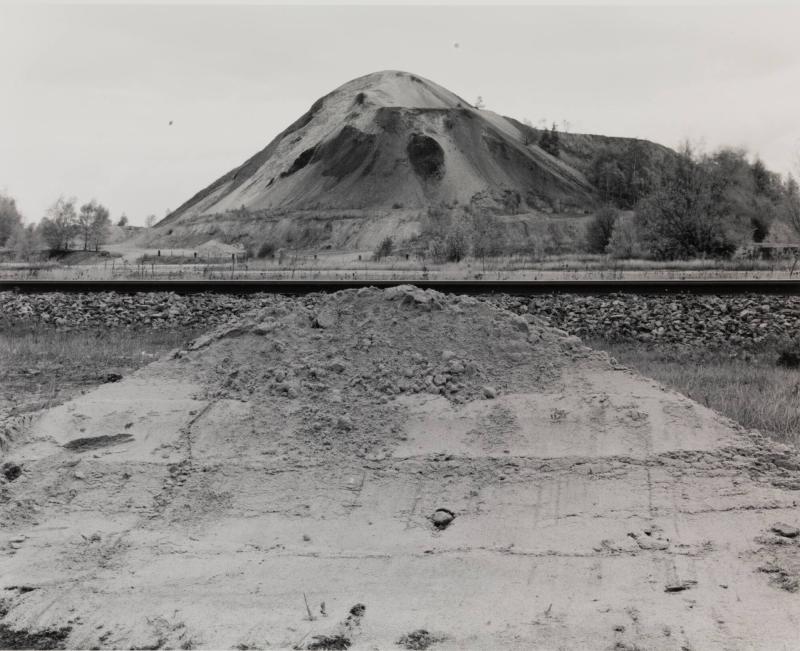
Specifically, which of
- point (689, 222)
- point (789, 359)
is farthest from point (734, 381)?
point (689, 222)

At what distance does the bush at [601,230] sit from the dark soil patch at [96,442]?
1392 inches

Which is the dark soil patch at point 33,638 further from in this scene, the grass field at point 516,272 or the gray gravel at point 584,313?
the grass field at point 516,272

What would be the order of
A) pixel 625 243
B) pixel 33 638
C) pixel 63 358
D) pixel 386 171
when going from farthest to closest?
pixel 386 171 < pixel 625 243 < pixel 63 358 < pixel 33 638

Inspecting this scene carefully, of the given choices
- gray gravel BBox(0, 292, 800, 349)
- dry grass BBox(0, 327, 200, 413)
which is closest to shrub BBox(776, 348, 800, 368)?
gray gravel BBox(0, 292, 800, 349)

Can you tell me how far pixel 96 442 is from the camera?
7098mm

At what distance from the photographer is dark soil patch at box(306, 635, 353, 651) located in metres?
4.37

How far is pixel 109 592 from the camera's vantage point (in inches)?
199

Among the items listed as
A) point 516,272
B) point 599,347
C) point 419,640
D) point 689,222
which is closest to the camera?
point 419,640

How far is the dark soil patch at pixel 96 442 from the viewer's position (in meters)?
7.05

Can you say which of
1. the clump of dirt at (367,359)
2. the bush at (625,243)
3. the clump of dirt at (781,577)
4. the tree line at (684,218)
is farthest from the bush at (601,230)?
the clump of dirt at (781,577)

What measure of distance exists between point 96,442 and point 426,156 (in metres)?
68.5

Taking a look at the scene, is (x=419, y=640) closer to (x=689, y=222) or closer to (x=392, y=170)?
(x=689, y=222)

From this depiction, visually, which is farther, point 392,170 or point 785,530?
point 392,170

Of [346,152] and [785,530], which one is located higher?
[346,152]
